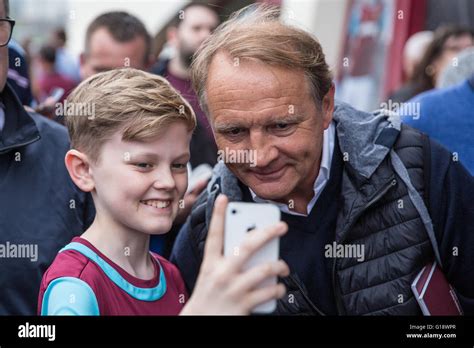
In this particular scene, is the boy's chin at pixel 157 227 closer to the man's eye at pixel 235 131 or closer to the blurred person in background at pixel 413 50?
the man's eye at pixel 235 131

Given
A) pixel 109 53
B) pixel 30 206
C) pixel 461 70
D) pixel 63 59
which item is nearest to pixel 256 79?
pixel 30 206

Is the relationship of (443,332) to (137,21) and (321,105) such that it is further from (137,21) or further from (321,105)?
(137,21)

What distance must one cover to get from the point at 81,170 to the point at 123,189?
0.13 metres

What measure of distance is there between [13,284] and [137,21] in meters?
1.66

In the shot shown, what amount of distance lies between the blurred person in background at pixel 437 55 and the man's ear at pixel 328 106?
2040 mm

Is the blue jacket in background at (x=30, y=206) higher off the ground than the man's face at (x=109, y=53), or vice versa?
the man's face at (x=109, y=53)

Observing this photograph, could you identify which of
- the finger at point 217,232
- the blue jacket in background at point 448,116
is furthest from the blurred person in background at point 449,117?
the finger at point 217,232

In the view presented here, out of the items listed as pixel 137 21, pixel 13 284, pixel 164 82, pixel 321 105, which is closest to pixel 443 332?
pixel 321 105

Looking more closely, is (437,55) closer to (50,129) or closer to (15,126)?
(50,129)

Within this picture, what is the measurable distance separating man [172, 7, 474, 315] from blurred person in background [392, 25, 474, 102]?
6.76 feet

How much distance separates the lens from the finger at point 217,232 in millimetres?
1173

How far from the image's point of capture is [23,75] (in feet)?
7.85

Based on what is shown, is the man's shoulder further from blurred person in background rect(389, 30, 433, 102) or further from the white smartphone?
blurred person in background rect(389, 30, 433, 102)

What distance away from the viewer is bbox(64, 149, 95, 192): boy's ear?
170 centimetres
